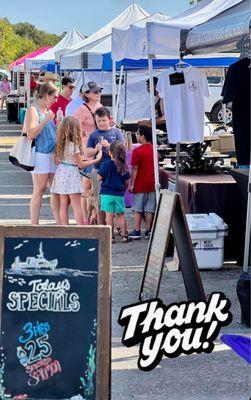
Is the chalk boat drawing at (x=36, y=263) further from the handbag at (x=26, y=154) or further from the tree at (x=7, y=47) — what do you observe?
the tree at (x=7, y=47)

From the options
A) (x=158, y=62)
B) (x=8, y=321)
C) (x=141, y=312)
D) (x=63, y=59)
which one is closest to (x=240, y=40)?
(x=141, y=312)

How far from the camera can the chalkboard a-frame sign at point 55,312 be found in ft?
15.2

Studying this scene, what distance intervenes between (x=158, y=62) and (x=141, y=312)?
11861 mm

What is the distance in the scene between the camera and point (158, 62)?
1638 cm

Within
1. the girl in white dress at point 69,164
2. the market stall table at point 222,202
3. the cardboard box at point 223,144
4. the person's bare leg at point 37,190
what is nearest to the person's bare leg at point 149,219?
the girl in white dress at point 69,164

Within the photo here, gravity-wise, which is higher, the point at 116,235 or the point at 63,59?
the point at 63,59

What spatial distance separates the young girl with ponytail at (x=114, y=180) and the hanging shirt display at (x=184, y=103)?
58cm

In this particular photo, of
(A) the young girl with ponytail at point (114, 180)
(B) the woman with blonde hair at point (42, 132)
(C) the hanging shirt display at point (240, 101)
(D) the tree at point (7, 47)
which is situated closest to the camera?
(C) the hanging shirt display at point (240, 101)

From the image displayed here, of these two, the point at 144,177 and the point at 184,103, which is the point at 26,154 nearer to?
the point at 144,177

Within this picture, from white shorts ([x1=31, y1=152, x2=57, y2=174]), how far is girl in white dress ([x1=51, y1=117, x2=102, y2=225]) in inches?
8.8

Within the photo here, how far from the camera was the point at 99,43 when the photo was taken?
1828 cm

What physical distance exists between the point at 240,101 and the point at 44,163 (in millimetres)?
2697

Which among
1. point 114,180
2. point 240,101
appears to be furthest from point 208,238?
point 114,180

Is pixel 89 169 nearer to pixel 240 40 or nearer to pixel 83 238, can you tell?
pixel 240 40
